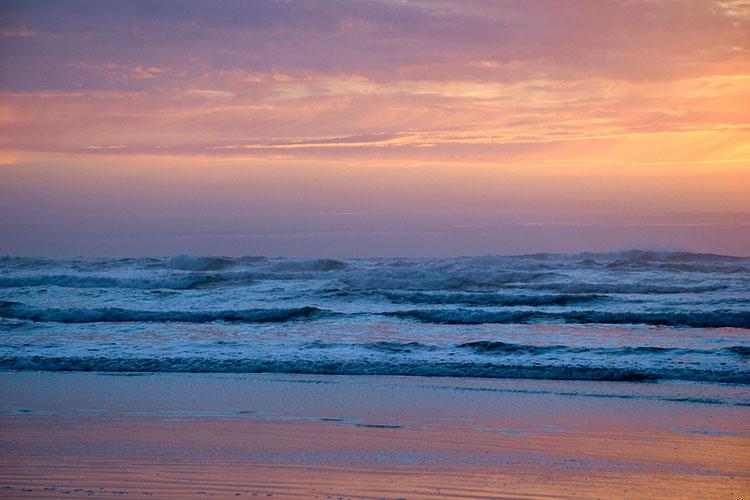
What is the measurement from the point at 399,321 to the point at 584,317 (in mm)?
4232

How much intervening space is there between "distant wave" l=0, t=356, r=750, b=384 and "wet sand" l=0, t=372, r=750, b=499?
1.70 feet

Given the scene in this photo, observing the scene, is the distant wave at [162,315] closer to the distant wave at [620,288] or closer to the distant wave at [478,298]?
the distant wave at [478,298]

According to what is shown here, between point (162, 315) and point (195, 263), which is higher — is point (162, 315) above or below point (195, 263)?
below

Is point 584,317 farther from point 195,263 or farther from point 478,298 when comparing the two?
point 195,263

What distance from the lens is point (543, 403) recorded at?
9.60 metres

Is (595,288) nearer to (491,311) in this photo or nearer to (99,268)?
(491,311)

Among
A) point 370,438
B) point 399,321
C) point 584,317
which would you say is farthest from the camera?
point 584,317

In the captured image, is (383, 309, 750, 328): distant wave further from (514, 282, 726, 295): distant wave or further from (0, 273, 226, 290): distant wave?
(0, 273, 226, 290): distant wave

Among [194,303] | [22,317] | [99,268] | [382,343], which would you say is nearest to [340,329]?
[382,343]

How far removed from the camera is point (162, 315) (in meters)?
18.4

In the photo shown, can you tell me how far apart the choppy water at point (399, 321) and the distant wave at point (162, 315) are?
0.15 feet

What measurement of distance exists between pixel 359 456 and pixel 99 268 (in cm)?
2794

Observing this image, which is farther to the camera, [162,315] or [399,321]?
[162,315]

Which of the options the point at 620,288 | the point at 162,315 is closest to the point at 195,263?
the point at 162,315
